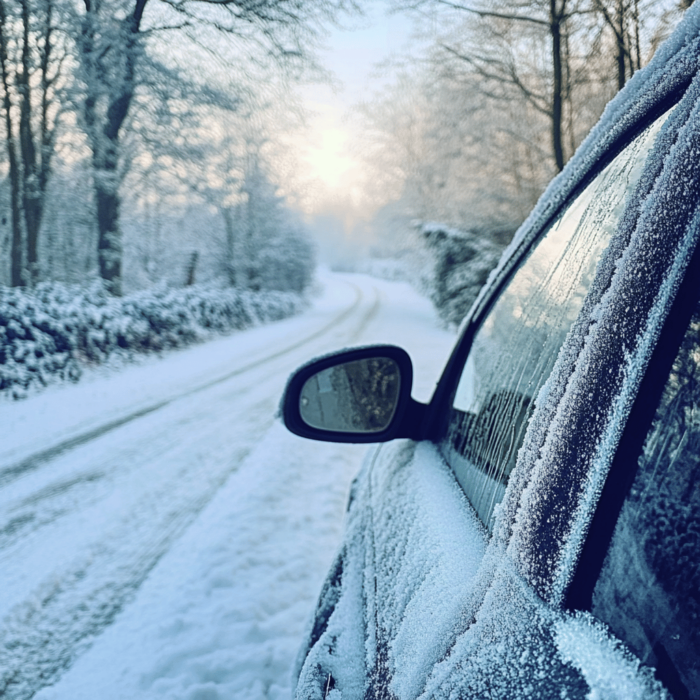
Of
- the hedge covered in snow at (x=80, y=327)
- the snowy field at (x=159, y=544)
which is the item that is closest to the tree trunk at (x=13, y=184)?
the hedge covered in snow at (x=80, y=327)

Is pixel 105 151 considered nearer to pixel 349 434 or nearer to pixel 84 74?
pixel 84 74

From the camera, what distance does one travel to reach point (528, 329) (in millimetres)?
1094

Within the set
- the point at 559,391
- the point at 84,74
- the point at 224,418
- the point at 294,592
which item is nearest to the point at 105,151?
the point at 84,74

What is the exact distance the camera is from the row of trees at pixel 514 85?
4147 mm

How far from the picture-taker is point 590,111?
629 centimetres

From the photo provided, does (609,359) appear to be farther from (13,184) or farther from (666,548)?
(13,184)

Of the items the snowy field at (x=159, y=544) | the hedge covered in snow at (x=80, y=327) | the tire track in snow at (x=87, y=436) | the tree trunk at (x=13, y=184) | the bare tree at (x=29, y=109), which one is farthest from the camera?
the tree trunk at (x=13, y=184)

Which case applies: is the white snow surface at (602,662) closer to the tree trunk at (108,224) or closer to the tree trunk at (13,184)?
the tree trunk at (13,184)

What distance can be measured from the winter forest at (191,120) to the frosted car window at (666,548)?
6.87 ft

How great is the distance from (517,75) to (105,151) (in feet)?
30.9

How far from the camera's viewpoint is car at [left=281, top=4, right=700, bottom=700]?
536 millimetres

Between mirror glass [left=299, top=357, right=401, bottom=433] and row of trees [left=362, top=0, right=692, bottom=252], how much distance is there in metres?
1.50

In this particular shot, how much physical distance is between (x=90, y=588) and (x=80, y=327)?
723cm

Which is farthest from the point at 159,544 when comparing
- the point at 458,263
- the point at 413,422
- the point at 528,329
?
the point at 458,263
